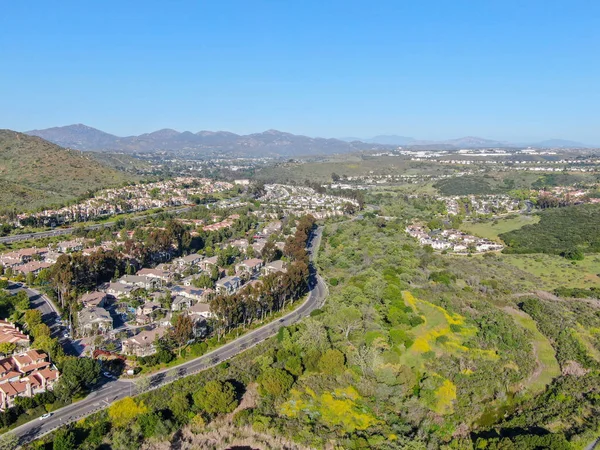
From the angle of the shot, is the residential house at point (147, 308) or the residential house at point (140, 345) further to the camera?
the residential house at point (147, 308)

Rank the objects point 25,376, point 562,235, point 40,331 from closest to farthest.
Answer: point 25,376
point 40,331
point 562,235

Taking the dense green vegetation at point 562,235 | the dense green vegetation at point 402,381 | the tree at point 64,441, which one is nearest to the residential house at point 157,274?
the dense green vegetation at point 402,381

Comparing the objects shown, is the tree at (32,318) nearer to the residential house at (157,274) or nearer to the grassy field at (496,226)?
the residential house at (157,274)

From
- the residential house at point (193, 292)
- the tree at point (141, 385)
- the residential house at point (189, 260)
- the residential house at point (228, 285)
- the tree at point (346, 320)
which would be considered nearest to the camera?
the tree at point (141, 385)

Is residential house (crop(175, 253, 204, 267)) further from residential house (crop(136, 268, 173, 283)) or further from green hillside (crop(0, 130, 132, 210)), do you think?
green hillside (crop(0, 130, 132, 210))

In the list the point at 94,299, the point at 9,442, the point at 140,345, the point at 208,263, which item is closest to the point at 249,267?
the point at 208,263

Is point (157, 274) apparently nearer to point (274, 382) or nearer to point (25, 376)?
point (25, 376)

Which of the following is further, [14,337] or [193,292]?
[193,292]

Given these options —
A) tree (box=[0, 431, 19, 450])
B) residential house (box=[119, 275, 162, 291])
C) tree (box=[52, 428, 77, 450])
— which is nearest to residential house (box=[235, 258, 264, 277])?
residential house (box=[119, 275, 162, 291])
